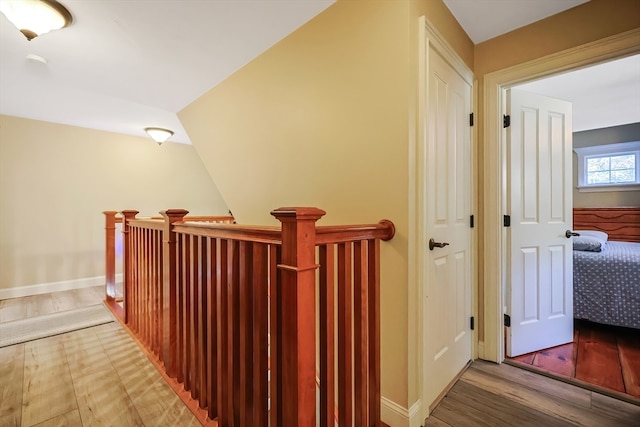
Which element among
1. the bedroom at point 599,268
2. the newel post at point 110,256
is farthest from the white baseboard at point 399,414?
the newel post at point 110,256

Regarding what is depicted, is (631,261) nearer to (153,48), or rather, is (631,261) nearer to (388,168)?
(388,168)

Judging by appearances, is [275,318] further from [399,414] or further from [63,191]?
[63,191]

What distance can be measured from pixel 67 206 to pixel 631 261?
20.8ft

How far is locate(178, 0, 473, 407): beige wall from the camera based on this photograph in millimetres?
1396

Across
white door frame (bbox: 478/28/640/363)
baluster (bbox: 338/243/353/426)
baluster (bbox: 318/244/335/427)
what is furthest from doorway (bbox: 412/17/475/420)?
baluster (bbox: 318/244/335/427)

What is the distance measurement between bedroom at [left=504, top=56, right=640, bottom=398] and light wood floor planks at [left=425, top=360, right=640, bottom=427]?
0.22 metres

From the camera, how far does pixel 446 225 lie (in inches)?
65.4

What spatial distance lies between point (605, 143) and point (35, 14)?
262 inches

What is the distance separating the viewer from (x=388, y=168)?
1.45 m

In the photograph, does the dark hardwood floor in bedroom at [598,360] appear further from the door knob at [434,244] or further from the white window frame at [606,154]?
the white window frame at [606,154]

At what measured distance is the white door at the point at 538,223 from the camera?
2.05 meters

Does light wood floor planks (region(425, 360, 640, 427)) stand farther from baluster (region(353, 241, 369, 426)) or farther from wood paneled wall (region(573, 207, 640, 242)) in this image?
wood paneled wall (region(573, 207, 640, 242))

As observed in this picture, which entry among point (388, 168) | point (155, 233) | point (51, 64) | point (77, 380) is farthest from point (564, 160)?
point (51, 64)

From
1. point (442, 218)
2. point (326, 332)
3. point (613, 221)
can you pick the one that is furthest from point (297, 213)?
point (613, 221)
